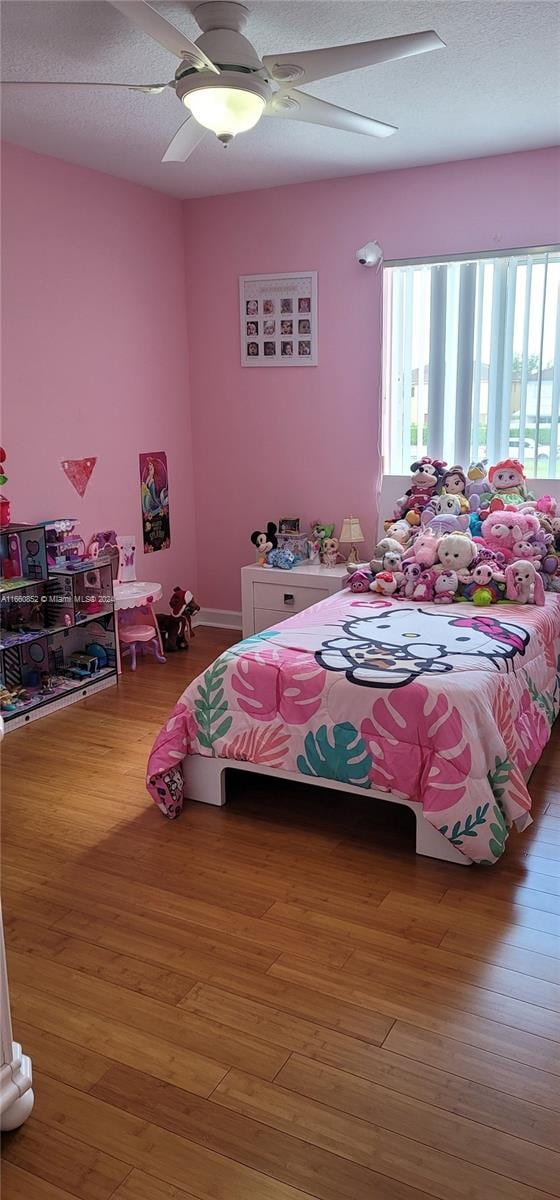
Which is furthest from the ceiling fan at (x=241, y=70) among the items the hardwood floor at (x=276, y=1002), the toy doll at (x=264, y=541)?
the toy doll at (x=264, y=541)

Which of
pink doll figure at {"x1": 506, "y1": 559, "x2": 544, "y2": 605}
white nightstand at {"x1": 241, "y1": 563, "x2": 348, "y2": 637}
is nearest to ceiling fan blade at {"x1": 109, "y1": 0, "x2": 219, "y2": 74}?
pink doll figure at {"x1": 506, "y1": 559, "x2": 544, "y2": 605}

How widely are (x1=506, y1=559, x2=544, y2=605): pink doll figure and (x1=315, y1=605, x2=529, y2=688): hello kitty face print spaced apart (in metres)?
0.32

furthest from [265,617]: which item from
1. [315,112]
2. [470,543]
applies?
[315,112]

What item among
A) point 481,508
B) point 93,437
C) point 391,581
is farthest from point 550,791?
point 93,437

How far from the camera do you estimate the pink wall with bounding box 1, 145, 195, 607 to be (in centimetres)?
402

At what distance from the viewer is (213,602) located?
18.3 ft

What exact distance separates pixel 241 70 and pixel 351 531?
2.58 metres

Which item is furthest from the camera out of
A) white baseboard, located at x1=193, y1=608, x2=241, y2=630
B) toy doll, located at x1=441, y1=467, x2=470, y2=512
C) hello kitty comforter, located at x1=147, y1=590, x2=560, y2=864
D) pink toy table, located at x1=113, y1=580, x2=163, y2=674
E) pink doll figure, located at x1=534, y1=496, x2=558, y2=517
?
white baseboard, located at x1=193, y1=608, x2=241, y2=630

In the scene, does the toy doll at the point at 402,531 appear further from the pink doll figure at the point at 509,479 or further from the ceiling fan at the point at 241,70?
the ceiling fan at the point at 241,70

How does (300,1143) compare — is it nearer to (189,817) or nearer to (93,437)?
(189,817)

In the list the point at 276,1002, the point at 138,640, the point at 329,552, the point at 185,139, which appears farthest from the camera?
the point at 329,552

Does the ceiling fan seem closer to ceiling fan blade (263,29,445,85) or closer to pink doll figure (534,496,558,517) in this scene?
ceiling fan blade (263,29,445,85)

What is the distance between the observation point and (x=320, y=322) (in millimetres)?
4875

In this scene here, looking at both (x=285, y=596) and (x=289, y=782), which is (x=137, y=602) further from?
(x=289, y=782)
